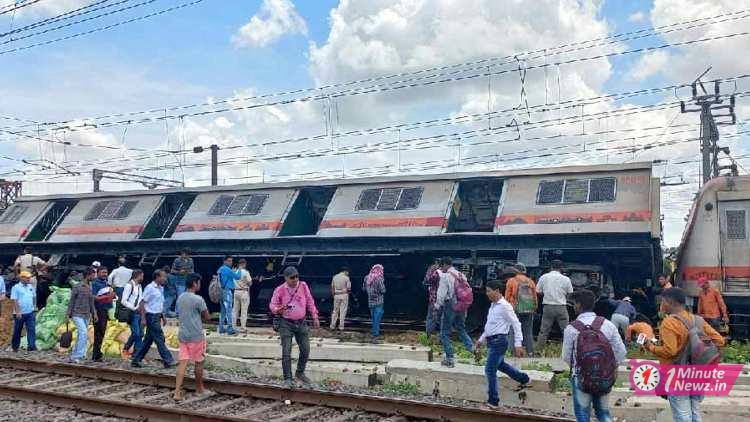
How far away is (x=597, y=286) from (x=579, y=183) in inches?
97.1

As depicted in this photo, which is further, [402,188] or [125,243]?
[125,243]

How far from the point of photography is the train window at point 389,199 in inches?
658

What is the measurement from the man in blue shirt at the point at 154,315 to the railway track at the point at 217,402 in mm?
826

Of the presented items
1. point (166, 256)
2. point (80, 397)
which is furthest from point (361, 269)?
point (80, 397)

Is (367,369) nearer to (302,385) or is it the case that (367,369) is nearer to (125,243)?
(302,385)

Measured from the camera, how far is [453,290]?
1024 centimetres

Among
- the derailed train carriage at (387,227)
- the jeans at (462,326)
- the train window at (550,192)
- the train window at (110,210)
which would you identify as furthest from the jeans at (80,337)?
the train window at (550,192)

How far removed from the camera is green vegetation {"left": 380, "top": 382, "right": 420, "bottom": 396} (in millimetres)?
9273

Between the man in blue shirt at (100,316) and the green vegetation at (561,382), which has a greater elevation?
the man in blue shirt at (100,316)

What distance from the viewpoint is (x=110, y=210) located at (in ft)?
69.7

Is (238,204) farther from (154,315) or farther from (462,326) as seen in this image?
(462,326)

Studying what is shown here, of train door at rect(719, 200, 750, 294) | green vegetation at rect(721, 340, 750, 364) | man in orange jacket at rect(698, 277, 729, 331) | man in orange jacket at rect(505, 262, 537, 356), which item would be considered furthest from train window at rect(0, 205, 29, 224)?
green vegetation at rect(721, 340, 750, 364)

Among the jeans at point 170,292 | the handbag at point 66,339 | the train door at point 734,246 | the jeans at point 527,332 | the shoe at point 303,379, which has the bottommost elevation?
the shoe at point 303,379

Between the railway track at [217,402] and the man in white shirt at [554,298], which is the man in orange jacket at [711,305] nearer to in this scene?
the man in white shirt at [554,298]
